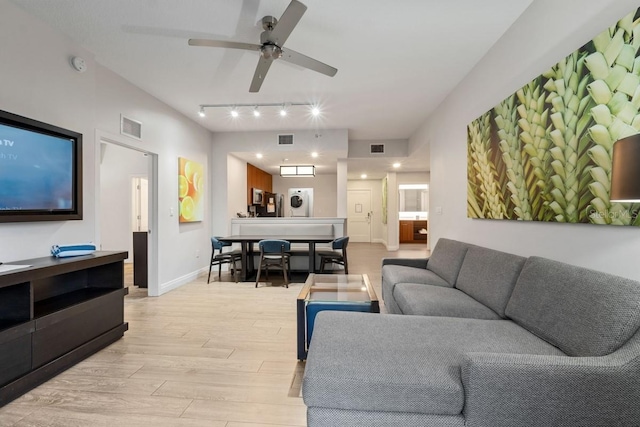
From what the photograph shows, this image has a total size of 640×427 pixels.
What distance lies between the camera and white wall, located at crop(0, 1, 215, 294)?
2299 mm

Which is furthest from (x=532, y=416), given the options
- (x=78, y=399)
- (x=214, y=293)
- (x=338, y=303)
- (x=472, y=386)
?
(x=214, y=293)

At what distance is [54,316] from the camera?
7.07 feet

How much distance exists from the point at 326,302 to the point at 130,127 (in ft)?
10.7

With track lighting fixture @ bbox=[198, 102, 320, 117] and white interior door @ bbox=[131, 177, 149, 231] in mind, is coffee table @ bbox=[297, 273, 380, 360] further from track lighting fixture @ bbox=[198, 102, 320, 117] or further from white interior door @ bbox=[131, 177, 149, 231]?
white interior door @ bbox=[131, 177, 149, 231]

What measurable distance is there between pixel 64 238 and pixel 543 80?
13.2 ft

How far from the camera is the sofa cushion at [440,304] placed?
2.20m

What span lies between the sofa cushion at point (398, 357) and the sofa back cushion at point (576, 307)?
0.10m

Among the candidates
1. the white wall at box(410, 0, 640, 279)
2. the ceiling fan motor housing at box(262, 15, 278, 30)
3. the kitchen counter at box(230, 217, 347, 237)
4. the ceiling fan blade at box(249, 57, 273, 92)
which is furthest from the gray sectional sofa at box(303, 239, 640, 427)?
the kitchen counter at box(230, 217, 347, 237)

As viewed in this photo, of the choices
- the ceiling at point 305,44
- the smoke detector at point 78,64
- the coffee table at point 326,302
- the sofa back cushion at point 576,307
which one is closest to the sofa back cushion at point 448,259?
the coffee table at point 326,302

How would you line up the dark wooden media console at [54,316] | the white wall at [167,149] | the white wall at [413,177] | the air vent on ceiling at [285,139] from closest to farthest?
the dark wooden media console at [54,316] < the white wall at [167,149] < the air vent on ceiling at [285,139] < the white wall at [413,177]

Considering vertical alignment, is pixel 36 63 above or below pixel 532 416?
above

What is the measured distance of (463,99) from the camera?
3533mm

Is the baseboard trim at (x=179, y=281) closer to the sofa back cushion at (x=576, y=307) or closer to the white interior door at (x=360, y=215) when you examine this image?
the sofa back cushion at (x=576, y=307)

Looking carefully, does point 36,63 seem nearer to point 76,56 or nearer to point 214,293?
point 76,56
